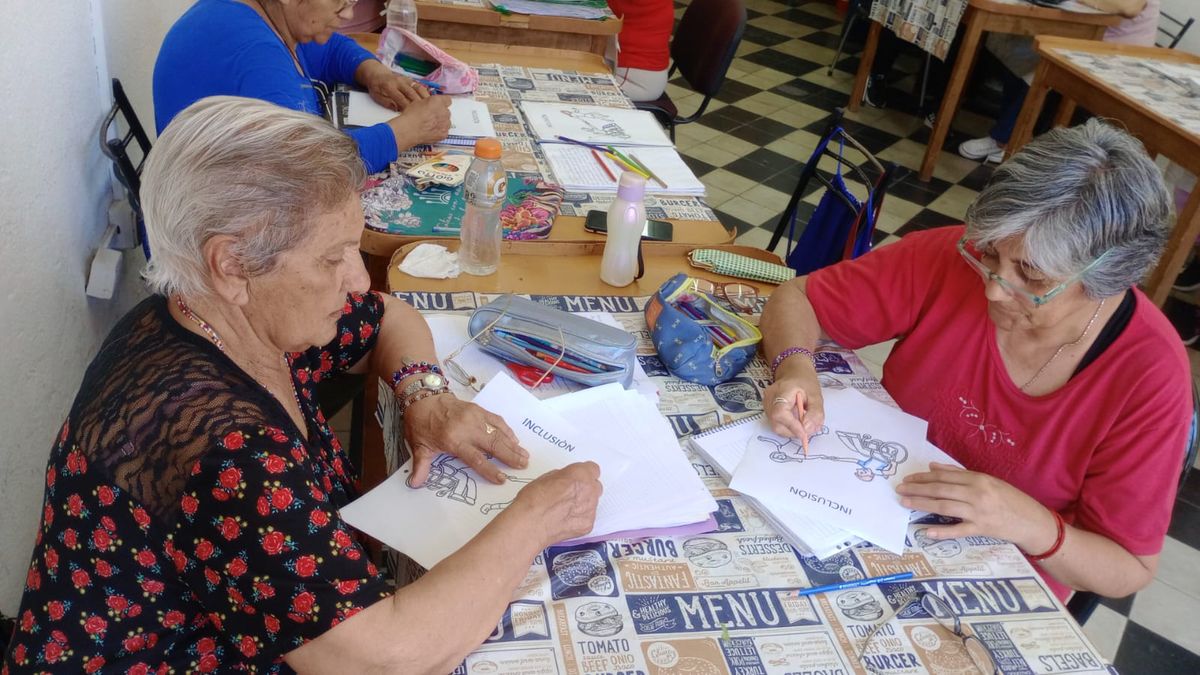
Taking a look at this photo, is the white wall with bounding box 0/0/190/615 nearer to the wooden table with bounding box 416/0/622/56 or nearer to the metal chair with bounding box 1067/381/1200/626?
the wooden table with bounding box 416/0/622/56

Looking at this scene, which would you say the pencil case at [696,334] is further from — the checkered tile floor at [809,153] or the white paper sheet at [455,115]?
the checkered tile floor at [809,153]

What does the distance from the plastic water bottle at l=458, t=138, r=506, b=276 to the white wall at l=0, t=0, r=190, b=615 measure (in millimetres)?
808

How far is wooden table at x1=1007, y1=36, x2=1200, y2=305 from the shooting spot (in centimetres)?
339

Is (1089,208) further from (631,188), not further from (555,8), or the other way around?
(555,8)

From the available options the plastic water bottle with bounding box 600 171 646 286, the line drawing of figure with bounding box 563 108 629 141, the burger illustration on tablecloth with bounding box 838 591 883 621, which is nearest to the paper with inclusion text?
the burger illustration on tablecloth with bounding box 838 591 883 621

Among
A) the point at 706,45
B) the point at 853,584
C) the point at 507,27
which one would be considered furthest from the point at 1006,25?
the point at 853,584

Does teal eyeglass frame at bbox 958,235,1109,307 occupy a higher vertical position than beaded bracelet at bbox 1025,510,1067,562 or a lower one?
higher

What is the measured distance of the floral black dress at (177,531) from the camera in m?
0.95

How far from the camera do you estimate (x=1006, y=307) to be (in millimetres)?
1489

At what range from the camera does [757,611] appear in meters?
1.16

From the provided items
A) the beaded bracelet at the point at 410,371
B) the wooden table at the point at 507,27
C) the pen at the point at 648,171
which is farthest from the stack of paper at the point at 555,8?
the beaded bracelet at the point at 410,371

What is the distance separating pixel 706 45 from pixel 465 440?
2543 millimetres

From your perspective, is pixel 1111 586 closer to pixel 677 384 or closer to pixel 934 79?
pixel 677 384

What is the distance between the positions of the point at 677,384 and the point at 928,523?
49 centimetres
